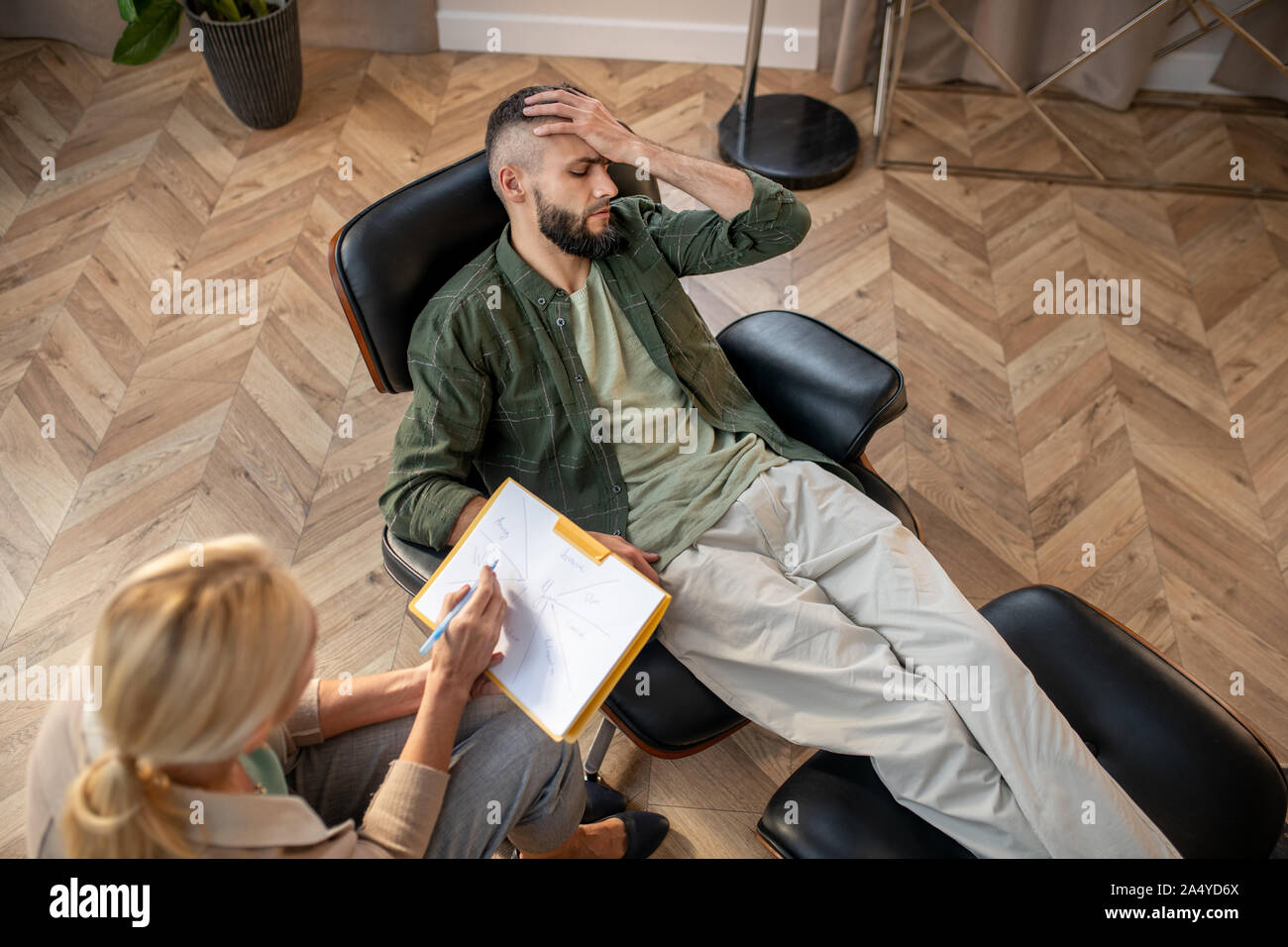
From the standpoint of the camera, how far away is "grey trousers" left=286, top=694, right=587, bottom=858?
4.48 ft

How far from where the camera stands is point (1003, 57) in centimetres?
328

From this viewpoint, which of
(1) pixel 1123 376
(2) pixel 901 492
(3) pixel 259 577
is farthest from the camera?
(1) pixel 1123 376

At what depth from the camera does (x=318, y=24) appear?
3.45m

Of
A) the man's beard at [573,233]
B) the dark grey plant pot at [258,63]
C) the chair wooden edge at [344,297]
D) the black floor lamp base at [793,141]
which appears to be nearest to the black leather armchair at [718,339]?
the chair wooden edge at [344,297]

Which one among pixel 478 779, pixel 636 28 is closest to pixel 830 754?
pixel 478 779

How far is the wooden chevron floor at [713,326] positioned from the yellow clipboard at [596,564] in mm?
525

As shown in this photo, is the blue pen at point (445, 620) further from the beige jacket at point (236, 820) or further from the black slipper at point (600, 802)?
the black slipper at point (600, 802)

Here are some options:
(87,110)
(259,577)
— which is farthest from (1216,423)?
(87,110)

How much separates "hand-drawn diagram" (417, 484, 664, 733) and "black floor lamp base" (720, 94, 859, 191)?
1.83m

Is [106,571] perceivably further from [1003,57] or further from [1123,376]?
[1003,57]

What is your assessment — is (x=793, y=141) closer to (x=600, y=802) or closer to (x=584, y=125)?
(x=584, y=125)

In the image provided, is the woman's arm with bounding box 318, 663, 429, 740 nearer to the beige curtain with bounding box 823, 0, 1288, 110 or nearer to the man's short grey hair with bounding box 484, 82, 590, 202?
the man's short grey hair with bounding box 484, 82, 590, 202
